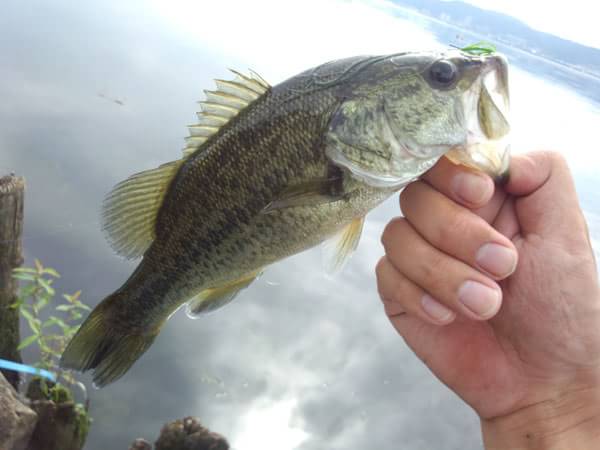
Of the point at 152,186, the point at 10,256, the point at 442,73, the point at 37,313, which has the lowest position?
the point at 37,313

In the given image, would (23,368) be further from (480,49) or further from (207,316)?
(480,49)

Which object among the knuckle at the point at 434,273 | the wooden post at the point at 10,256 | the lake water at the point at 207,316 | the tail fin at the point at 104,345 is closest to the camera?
the knuckle at the point at 434,273

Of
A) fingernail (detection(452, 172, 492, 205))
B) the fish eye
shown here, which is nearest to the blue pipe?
fingernail (detection(452, 172, 492, 205))

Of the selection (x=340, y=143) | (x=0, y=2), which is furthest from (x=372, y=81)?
(x=0, y=2)

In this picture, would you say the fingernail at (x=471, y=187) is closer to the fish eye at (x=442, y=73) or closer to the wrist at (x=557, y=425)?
the fish eye at (x=442, y=73)

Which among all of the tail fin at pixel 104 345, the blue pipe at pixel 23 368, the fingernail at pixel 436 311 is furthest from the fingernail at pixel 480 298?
the blue pipe at pixel 23 368

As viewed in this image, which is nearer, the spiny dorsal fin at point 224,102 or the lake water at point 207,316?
the spiny dorsal fin at point 224,102

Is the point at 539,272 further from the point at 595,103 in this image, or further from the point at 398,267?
the point at 595,103

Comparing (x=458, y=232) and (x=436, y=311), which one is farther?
(x=436, y=311)

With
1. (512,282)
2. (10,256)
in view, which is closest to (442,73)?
(512,282)
